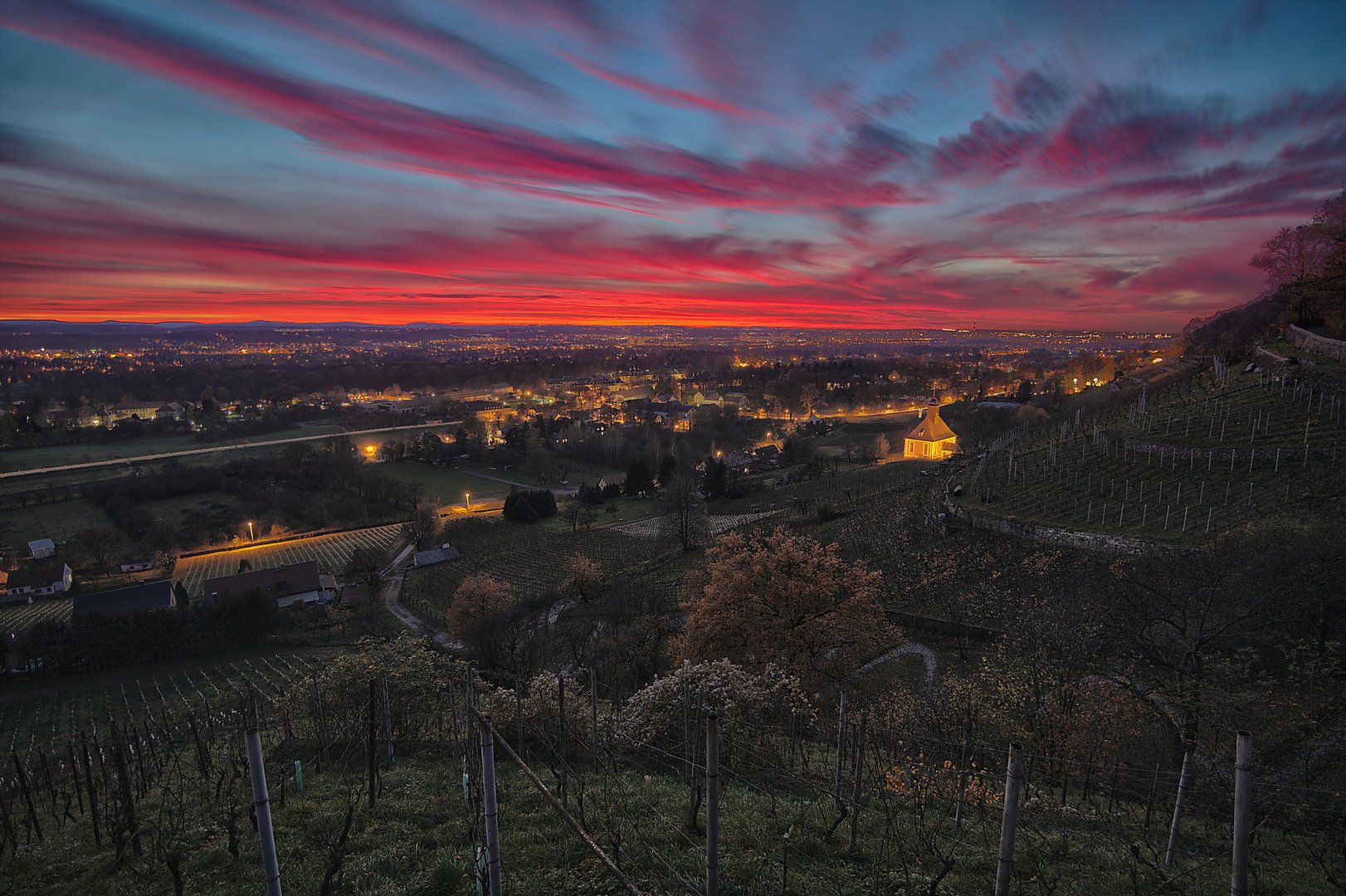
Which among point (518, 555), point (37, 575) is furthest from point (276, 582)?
point (37, 575)

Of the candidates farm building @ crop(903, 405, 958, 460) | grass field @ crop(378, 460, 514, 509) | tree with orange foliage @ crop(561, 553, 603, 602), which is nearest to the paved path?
grass field @ crop(378, 460, 514, 509)

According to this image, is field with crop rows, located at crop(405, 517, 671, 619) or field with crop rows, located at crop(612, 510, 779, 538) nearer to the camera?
field with crop rows, located at crop(405, 517, 671, 619)

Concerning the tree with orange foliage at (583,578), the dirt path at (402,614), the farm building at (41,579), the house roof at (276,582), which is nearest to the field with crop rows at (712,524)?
the tree with orange foliage at (583,578)

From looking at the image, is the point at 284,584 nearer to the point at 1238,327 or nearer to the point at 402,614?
the point at 402,614

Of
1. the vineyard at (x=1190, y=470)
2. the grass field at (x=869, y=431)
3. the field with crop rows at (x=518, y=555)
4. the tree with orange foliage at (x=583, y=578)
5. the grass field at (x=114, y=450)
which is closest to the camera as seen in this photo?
the vineyard at (x=1190, y=470)

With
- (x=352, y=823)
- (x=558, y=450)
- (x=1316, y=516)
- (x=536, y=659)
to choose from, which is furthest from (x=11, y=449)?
(x=1316, y=516)

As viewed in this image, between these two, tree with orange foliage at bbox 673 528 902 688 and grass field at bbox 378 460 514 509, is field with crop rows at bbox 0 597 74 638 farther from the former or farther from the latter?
tree with orange foliage at bbox 673 528 902 688

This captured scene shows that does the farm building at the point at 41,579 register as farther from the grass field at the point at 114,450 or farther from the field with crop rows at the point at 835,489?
the field with crop rows at the point at 835,489
